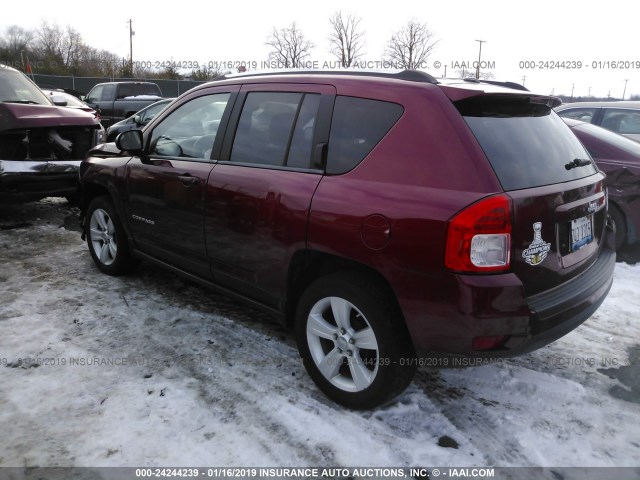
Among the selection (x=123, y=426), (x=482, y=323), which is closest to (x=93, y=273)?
(x=123, y=426)

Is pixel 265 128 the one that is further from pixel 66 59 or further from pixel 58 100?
pixel 66 59

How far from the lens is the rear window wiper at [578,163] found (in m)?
2.70

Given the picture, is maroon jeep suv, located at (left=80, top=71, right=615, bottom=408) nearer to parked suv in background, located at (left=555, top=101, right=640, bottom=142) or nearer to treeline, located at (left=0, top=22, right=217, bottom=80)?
parked suv in background, located at (left=555, top=101, right=640, bottom=142)

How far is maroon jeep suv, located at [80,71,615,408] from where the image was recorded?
7.18 ft

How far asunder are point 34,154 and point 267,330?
4.32 meters

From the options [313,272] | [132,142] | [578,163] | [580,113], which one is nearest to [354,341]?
[313,272]

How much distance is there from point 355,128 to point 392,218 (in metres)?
0.60

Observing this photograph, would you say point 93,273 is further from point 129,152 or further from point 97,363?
point 97,363

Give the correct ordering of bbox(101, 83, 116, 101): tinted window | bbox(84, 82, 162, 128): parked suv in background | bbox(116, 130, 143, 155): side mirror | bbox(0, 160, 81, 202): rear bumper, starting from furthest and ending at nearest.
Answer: bbox(101, 83, 116, 101): tinted window → bbox(84, 82, 162, 128): parked suv in background → bbox(0, 160, 81, 202): rear bumper → bbox(116, 130, 143, 155): side mirror

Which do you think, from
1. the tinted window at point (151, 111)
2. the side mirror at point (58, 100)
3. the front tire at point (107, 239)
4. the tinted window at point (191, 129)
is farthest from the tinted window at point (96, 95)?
the tinted window at point (191, 129)

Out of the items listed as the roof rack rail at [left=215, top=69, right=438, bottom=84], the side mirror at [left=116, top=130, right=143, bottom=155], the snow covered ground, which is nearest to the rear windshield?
the roof rack rail at [left=215, top=69, right=438, bottom=84]

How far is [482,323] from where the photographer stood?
7.11 ft

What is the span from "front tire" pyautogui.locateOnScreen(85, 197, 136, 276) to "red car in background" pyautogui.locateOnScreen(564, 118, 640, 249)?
468 cm

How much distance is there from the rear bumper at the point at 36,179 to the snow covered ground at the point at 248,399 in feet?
7.25
